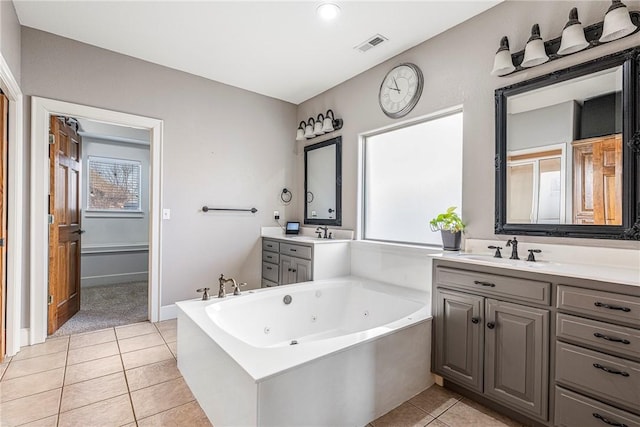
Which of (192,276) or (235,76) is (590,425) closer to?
(192,276)

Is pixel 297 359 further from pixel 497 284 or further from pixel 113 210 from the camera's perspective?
pixel 113 210

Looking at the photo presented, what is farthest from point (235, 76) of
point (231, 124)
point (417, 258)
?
point (417, 258)

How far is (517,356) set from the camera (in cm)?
172

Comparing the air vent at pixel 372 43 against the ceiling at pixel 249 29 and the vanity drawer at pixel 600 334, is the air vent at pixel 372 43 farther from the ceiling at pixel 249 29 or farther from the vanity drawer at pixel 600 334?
the vanity drawer at pixel 600 334

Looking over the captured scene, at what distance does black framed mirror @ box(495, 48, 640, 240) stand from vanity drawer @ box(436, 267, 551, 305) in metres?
0.51

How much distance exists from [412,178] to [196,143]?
7.82ft

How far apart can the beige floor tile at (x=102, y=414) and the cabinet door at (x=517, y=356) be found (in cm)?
207

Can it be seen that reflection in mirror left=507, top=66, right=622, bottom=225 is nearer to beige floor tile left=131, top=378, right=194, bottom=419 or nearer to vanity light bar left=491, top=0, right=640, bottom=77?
vanity light bar left=491, top=0, right=640, bottom=77

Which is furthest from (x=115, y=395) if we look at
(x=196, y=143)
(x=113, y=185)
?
(x=113, y=185)

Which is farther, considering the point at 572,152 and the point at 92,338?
the point at 92,338

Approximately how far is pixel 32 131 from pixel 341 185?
287 cm

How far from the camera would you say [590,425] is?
57.7 inches

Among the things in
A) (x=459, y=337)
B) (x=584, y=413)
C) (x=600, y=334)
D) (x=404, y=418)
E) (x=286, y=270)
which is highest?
(x=600, y=334)

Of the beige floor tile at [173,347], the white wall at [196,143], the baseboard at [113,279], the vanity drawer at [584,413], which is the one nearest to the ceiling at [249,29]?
the white wall at [196,143]
